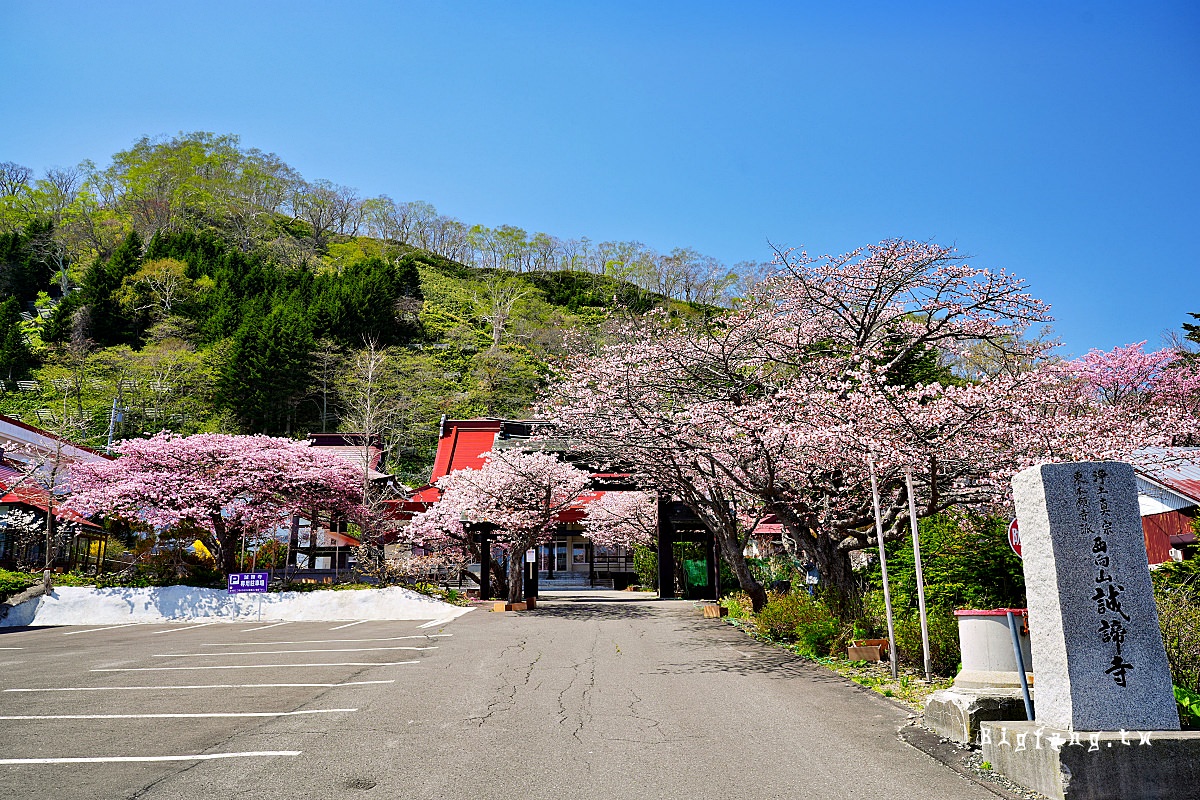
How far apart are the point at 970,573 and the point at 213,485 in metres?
21.1

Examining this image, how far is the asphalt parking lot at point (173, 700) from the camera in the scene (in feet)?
18.7

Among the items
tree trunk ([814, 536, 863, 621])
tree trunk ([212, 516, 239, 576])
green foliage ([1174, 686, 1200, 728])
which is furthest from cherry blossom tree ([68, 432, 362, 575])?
green foliage ([1174, 686, 1200, 728])

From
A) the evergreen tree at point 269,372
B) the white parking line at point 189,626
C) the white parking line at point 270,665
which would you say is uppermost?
the evergreen tree at point 269,372

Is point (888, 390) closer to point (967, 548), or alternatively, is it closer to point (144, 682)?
point (967, 548)

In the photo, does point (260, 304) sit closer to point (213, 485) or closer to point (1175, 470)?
point (213, 485)

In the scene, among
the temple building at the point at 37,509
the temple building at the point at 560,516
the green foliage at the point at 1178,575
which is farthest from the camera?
the temple building at the point at 560,516

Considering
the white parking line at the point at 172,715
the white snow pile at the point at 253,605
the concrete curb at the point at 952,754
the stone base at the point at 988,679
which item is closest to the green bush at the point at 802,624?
the stone base at the point at 988,679

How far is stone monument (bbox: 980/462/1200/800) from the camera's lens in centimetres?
478

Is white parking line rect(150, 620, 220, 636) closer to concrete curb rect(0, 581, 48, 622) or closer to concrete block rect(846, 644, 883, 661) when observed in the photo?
concrete curb rect(0, 581, 48, 622)

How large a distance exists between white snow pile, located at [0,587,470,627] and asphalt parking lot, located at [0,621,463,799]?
4728 millimetres

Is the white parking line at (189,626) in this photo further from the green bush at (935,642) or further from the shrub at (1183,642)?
the shrub at (1183,642)

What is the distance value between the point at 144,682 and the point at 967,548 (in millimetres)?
11450

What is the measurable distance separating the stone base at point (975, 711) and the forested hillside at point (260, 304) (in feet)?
71.9

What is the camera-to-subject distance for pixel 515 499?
73.7ft
